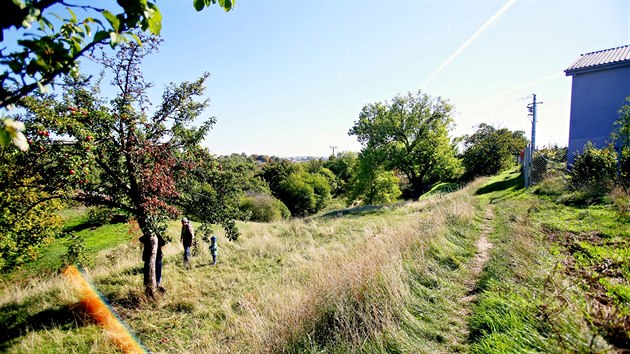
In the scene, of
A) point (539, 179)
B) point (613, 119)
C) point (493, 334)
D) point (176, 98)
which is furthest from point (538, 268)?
point (613, 119)

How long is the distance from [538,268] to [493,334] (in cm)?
181

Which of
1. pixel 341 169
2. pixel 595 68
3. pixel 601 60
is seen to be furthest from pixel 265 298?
pixel 341 169

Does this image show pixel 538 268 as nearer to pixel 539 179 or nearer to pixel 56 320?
pixel 56 320

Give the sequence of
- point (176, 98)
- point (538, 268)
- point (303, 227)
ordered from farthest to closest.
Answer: point (303, 227) → point (176, 98) → point (538, 268)

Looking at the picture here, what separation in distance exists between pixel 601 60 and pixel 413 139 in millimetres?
11784

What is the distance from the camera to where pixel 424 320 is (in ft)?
11.1

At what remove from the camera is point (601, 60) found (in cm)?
1444

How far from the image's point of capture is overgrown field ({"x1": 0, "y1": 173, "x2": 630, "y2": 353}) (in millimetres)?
2781

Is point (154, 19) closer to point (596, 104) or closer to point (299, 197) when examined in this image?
point (596, 104)

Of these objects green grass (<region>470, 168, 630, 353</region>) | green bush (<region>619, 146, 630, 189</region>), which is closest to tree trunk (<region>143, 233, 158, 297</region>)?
green grass (<region>470, 168, 630, 353</region>)

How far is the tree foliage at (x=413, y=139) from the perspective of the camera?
23.0 m

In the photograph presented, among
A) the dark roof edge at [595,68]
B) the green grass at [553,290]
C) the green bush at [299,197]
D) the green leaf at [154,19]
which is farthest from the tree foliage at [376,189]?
the green leaf at [154,19]

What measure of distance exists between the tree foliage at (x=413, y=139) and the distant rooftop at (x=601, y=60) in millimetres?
9010

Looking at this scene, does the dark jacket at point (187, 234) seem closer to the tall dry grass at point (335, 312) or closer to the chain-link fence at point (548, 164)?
the tall dry grass at point (335, 312)
